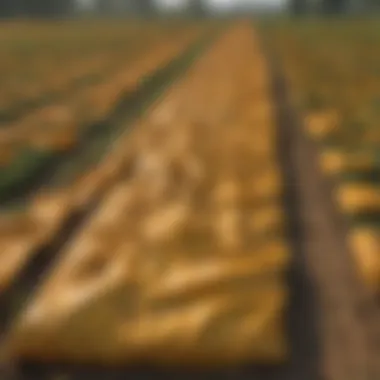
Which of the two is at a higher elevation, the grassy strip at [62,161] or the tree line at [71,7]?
the grassy strip at [62,161]

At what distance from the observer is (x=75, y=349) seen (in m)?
0.60

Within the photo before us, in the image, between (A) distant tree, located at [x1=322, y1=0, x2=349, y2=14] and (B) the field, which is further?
(A) distant tree, located at [x1=322, y1=0, x2=349, y2=14]

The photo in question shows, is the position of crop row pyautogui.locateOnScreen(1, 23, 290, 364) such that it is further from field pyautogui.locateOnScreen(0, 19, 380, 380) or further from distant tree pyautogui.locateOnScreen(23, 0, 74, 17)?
distant tree pyautogui.locateOnScreen(23, 0, 74, 17)

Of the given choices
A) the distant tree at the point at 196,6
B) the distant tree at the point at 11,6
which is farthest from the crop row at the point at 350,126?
the distant tree at the point at 196,6

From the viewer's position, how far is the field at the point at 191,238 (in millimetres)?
605

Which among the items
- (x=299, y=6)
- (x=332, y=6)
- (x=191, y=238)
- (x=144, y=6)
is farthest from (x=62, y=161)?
(x=144, y=6)

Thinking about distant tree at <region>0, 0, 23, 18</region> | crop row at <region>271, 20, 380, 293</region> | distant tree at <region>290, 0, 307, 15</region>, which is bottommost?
distant tree at <region>290, 0, 307, 15</region>

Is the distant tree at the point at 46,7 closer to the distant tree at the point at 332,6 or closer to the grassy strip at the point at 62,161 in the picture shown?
the distant tree at the point at 332,6

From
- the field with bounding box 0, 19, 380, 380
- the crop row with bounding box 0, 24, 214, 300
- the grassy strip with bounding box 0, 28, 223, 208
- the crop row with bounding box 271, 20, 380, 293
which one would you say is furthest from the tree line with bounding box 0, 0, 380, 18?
the crop row with bounding box 0, 24, 214, 300

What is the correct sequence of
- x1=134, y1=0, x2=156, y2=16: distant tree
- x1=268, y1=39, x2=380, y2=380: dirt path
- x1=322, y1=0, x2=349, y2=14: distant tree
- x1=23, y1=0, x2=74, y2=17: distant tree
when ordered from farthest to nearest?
x1=134, y1=0, x2=156, y2=16: distant tree
x1=23, y1=0, x2=74, y2=17: distant tree
x1=322, y1=0, x2=349, y2=14: distant tree
x1=268, y1=39, x2=380, y2=380: dirt path

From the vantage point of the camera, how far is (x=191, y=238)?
0.84 m

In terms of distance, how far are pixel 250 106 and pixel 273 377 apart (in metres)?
1.27

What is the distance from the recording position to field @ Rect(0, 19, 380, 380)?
61 centimetres

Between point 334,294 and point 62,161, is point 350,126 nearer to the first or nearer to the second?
point 62,161
